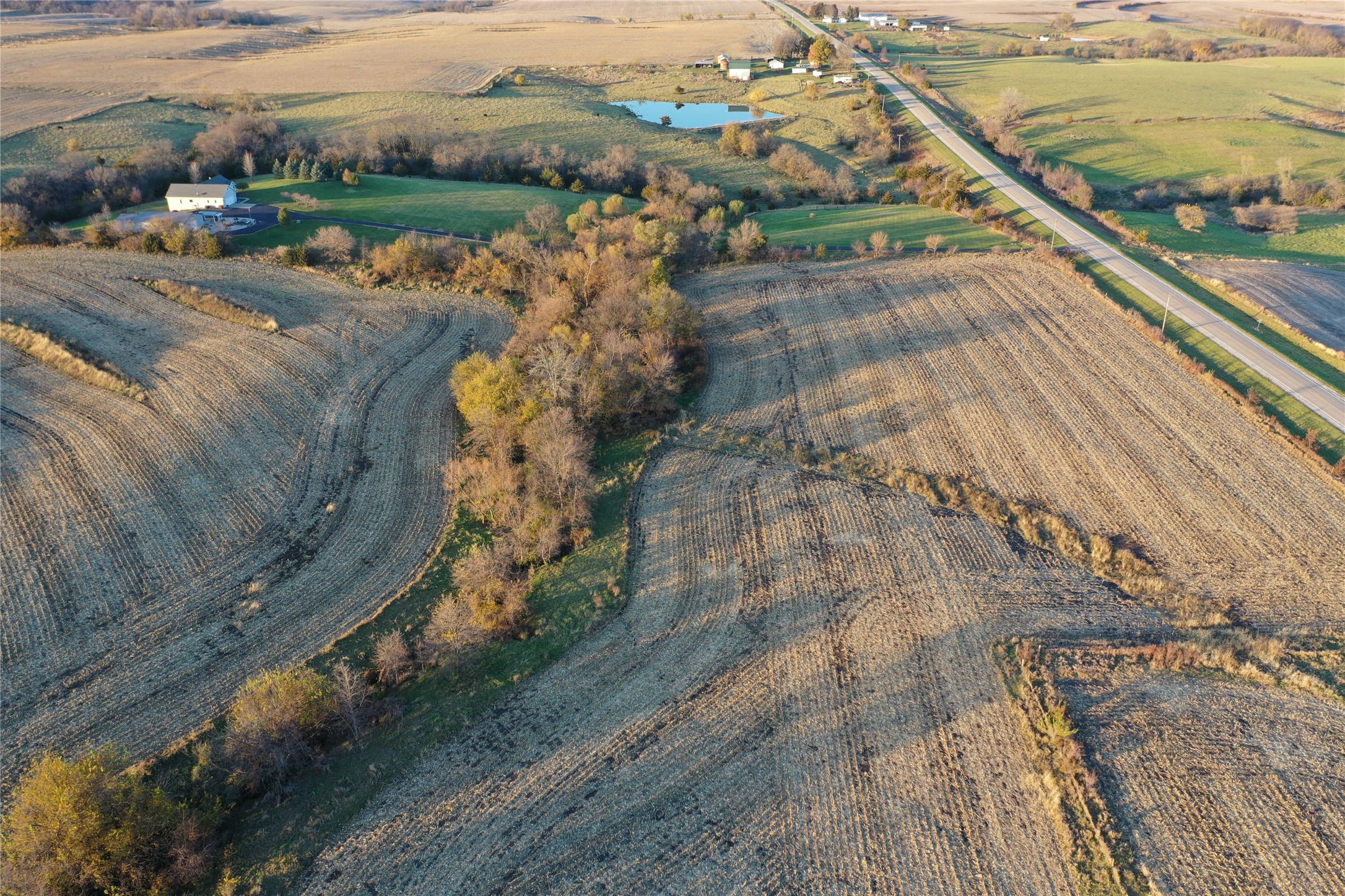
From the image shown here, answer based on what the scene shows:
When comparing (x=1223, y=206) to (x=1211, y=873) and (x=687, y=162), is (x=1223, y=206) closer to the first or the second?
(x=687, y=162)

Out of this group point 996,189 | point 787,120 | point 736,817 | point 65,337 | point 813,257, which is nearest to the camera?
point 736,817

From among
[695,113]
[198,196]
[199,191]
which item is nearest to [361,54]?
[695,113]

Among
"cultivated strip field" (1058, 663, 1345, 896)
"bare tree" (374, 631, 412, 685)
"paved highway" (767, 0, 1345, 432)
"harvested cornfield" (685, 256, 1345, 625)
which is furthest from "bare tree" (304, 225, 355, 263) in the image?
"paved highway" (767, 0, 1345, 432)

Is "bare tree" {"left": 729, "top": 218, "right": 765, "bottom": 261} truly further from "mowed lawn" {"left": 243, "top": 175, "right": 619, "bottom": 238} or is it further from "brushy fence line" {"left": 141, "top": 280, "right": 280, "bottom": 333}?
"brushy fence line" {"left": 141, "top": 280, "right": 280, "bottom": 333}

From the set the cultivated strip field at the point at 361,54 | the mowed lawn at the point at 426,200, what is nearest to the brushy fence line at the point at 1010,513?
the mowed lawn at the point at 426,200

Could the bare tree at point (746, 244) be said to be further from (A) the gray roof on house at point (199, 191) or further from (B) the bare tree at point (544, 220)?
(A) the gray roof on house at point (199, 191)

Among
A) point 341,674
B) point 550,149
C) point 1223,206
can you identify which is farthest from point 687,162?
point 341,674

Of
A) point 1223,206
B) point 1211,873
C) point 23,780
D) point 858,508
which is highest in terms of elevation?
point 1223,206
